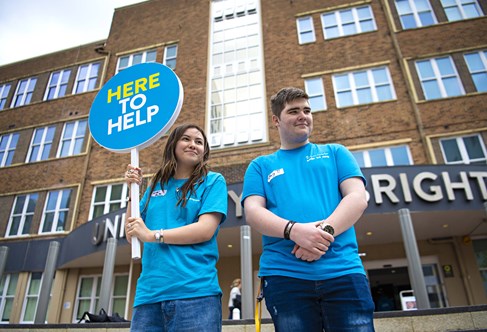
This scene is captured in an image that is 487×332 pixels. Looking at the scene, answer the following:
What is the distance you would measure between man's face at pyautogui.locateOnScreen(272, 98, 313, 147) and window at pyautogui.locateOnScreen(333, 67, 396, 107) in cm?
1248

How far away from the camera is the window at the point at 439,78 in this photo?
1335cm

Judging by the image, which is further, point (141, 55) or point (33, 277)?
point (141, 55)

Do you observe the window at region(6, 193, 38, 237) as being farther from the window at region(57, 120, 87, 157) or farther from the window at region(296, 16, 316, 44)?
the window at region(296, 16, 316, 44)

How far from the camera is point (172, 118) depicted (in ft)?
8.04

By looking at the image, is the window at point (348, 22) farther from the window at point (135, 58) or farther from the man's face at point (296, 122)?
the man's face at point (296, 122)

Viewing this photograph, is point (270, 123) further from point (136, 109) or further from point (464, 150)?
point (136, 109)

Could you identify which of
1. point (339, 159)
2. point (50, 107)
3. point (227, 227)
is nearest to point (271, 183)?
point (339, 159)

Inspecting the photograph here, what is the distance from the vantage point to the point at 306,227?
1.81m

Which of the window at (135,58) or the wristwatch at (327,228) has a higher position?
the window at (135,58)

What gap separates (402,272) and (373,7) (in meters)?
11.7

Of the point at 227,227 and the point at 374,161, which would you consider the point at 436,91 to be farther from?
the point at 227,227

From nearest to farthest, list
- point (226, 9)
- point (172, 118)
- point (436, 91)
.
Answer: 1. point (172, 118)
2. point (436, 91)
3. point (226, 9)

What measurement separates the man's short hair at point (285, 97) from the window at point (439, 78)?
13.1 metres

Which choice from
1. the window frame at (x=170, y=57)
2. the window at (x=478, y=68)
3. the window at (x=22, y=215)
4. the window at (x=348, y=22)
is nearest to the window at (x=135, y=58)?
the window frame at (x=170, y=57)
